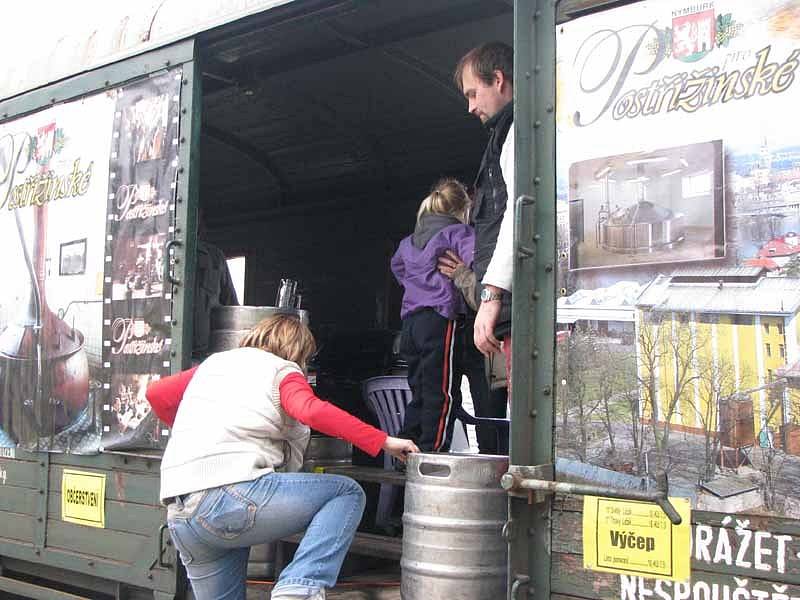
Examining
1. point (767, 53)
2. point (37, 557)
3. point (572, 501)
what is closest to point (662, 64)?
point (767, 53)

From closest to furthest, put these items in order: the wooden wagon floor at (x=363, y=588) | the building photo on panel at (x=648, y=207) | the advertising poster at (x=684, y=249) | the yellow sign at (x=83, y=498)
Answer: the advertising poster at (x=684, y=249)
the building photo on panel at (x=648, y=207)
the wooden wagon floor at (x=363, y=588)
the yellow sign at (x=83, y=498)

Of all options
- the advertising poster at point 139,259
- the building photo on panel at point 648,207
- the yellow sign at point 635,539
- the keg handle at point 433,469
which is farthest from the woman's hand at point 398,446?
the advertising poster at point 139,259

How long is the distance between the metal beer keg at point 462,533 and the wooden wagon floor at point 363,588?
937mm

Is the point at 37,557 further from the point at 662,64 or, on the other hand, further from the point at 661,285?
the point at 662,64

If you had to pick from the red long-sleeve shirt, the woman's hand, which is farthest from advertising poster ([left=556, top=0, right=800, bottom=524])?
the red long-sleeve shirt

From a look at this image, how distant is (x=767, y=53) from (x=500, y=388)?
2143mm

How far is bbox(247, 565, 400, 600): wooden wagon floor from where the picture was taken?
3.67 metres

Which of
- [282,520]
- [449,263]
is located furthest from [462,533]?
[449,263]

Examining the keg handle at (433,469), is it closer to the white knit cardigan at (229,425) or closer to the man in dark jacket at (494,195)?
the man in dark jacket at (494,195)

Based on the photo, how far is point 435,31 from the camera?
4.85m

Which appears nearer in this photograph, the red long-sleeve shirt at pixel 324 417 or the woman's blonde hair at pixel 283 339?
the red long-sleeve shirt at pixel 324 417

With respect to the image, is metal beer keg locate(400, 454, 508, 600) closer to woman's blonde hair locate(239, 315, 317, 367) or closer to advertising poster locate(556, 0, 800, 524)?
advertising poster locate(556, 0, 800, 524)

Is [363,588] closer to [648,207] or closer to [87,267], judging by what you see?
[87,267]

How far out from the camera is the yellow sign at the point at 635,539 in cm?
232
